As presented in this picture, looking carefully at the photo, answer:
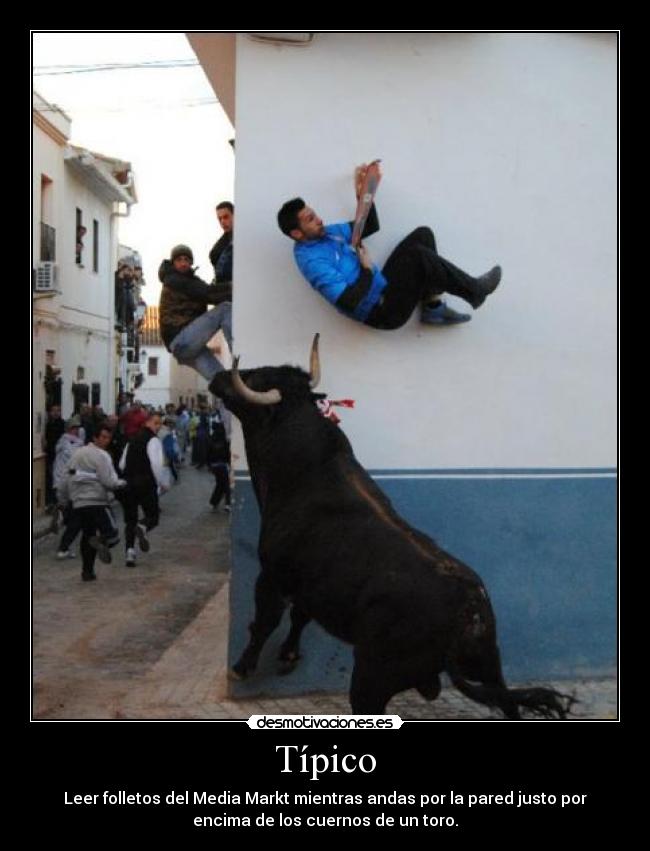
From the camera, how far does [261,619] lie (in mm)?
6586

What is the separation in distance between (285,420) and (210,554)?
9861mm

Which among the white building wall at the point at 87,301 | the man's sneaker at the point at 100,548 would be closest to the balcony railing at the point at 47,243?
the white building wall at the point at 87,301

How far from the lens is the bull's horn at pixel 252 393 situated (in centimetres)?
588

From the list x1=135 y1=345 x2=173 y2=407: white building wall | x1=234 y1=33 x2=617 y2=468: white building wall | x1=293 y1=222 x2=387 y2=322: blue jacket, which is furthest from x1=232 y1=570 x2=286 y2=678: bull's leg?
x1=135 y1=345 x2=173 y2=407: white building wall

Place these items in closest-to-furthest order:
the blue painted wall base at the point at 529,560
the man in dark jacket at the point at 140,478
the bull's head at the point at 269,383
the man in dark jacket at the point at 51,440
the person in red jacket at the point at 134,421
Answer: the bull's head at the point at 269,383, the blue painted wall base at the point at 529,560, the man in dark jacket at the point at 140,478, the person in red jacket at the point at 134,421, the man in dark jacket at the point at 51,440

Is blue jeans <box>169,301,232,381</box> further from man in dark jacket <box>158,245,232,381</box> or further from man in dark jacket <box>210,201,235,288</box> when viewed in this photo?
man in dark jacket <box>210,201,235,288</box>

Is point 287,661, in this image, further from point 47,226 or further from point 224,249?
point 47,226

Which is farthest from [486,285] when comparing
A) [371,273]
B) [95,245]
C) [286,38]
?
[95,245]

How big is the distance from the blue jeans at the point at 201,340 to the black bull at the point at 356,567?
1.58 m

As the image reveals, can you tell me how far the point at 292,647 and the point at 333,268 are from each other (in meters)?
2.22

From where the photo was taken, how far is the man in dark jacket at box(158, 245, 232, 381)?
7832 mm

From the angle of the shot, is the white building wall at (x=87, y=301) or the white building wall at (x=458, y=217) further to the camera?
the white building wall at (x=87, y=301)

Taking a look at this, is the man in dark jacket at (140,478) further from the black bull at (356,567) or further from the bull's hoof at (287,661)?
the black bull at (356,567)

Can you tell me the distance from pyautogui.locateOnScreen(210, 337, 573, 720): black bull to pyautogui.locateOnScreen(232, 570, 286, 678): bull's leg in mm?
23
